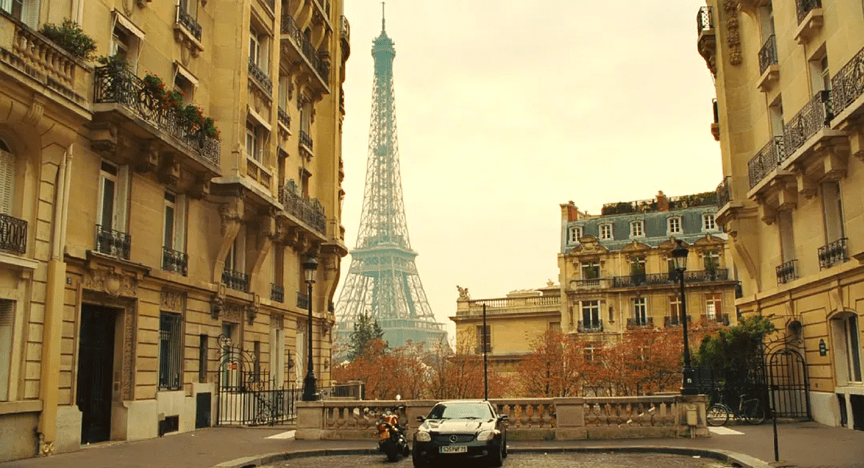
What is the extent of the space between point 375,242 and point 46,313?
148828mm

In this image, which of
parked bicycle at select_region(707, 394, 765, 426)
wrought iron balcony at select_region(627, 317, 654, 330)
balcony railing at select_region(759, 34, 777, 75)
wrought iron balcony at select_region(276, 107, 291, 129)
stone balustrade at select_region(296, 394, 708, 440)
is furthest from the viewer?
wrought iron balcony at select_region(627, 317, 654, 330)

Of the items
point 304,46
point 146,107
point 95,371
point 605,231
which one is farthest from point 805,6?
point 605,231

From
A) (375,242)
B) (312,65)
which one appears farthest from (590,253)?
(375,242)

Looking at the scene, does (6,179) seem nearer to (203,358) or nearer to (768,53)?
(203,358)

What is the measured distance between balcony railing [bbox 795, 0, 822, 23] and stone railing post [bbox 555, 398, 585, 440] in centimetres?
1304

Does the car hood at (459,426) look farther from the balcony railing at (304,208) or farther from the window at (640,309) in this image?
the window at (640,309)

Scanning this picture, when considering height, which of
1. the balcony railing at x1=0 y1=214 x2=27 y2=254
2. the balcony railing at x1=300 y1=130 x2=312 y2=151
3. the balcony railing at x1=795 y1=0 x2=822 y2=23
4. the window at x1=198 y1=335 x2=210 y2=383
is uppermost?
the balcony railing at x1=300 y1=130 x2=312 y2=151

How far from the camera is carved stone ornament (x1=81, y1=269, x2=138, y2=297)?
736 inches

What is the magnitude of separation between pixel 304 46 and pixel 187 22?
1129cm

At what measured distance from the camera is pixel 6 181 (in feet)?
53.3

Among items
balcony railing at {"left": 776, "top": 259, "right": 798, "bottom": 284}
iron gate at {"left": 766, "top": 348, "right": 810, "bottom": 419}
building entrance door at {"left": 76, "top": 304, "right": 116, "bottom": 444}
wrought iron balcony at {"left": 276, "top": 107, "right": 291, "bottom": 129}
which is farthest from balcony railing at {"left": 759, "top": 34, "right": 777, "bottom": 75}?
building entrance door at {"left": 76, "top": 304, "right": 116, "bottom": 444}

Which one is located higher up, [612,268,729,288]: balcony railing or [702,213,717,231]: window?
[702,213,717,231]: window

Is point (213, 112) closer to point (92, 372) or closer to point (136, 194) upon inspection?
point (136, 194)

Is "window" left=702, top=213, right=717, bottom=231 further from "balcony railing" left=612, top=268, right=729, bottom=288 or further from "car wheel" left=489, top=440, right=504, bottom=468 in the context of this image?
"car wheel" left=489, top=440, right=504, bottom=468
